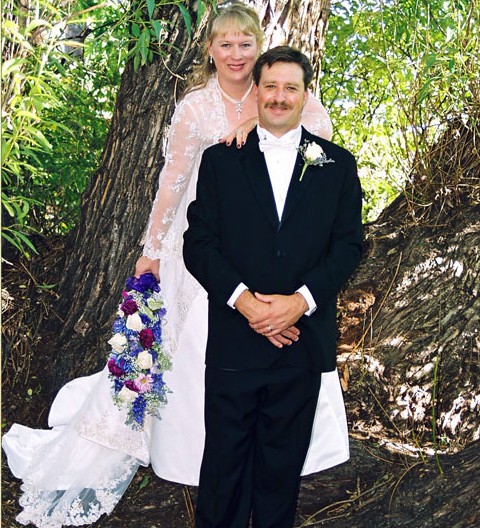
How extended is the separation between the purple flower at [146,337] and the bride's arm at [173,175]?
0.97 ft

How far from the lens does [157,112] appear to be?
502 cm

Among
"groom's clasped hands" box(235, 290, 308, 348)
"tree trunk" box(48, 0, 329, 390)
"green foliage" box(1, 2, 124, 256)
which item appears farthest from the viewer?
"green foliage" box(1, 2, 124, 256)

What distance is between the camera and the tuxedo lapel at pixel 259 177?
140 inches

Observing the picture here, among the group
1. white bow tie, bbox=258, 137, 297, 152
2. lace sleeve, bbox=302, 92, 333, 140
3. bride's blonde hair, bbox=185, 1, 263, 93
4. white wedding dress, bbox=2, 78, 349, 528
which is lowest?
white wedding dress, bbox=2, 78, 349, 528

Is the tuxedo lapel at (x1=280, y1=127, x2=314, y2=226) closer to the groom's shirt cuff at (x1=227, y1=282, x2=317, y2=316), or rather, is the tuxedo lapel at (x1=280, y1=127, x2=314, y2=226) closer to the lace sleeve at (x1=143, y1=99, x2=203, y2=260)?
the groom's shirt cuff at (x1=227, y1=282, x2=317, y2=316)

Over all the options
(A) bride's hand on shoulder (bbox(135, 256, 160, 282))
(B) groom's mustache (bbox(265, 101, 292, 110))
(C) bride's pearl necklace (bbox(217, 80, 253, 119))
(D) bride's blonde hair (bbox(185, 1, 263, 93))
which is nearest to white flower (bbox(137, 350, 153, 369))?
(A) bride's hand on shoulder (bbox(135, 256, 160, 282))

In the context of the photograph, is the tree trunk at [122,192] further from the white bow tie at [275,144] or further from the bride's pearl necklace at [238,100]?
the white bow tie at [275,144]

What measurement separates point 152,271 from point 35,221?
1942 mm

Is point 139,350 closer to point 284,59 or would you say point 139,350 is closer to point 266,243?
point 266,243

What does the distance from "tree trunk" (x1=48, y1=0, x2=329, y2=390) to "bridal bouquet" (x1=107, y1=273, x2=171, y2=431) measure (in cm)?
107

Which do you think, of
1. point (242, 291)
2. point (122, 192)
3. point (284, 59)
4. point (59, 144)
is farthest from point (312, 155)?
point (59, 144)

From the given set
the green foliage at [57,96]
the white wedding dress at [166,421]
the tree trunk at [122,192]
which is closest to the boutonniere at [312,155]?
the white wedding dress at [166,421]

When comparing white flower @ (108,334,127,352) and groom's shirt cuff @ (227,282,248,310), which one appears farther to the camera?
white flower @ (108,334,127,352)

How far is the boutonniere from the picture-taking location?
3523mm
